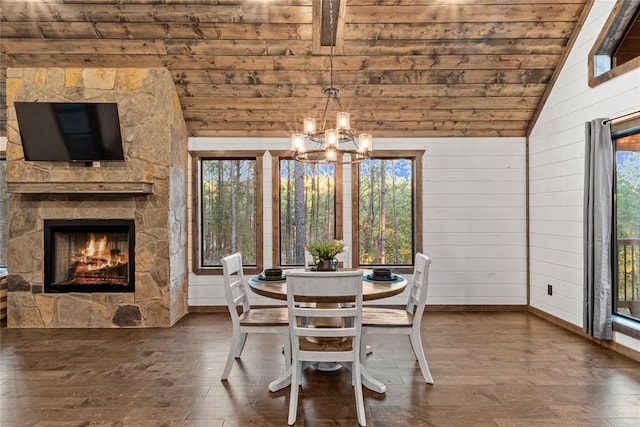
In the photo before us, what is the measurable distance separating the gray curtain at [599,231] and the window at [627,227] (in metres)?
0.10

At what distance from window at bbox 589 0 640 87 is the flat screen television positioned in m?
5.06

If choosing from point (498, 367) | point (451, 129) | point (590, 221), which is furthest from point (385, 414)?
point (451, 129)

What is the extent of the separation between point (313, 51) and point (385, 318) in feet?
9.65

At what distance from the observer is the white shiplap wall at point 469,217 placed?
5.46 metres

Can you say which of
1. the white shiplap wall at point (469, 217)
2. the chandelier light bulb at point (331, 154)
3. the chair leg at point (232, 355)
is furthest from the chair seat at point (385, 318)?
the white shiplap wall at point (469, 217)

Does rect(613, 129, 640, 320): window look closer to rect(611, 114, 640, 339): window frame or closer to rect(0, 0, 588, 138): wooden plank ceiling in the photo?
rect(611, 114, 640, 339): window frame

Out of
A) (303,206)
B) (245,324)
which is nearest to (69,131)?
(303,206)

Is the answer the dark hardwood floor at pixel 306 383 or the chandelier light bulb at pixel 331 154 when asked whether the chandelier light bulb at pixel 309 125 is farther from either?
the dark hardwood floor at pixel 306 383

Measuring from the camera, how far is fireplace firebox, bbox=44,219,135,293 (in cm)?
473

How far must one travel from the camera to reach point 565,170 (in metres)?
4.64

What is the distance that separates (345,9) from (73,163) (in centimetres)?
340

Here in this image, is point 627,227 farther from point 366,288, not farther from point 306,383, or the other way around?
point 306,383

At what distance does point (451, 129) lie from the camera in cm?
542

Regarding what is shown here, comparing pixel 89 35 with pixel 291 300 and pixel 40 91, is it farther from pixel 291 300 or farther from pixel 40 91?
pixel 291 300
